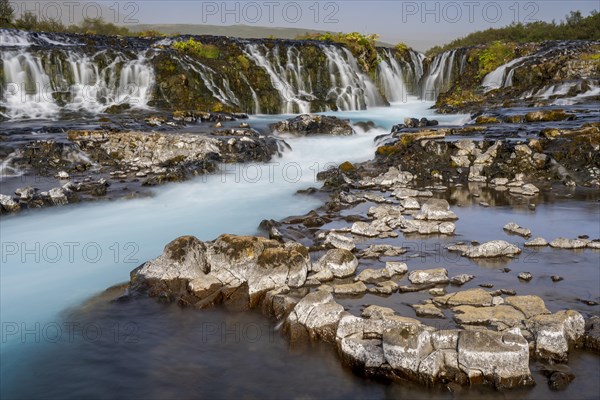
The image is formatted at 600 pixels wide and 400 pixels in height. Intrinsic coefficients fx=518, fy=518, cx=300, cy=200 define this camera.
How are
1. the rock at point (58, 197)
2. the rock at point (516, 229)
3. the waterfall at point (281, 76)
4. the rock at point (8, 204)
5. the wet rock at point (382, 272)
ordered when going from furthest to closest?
the waterfall at point (281, 76) < the rock at point (58, 197) < the rock at point (8, 204) < the rock at point (516, 229) < the wet rock at point (382, 272)

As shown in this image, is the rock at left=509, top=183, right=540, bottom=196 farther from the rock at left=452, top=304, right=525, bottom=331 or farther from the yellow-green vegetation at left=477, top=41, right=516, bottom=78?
the yellow-green vegetation at left=477, top=41, right=516, bottom=78

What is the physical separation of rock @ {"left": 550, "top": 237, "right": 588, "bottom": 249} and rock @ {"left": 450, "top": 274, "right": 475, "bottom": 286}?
246cm

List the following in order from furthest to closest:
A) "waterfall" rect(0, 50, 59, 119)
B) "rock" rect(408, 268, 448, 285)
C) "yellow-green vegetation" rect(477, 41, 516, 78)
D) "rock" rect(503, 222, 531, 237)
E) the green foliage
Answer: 1. the green foliage
2. "yellow-green vegetation" rect(477, 41, 516, 78)
3. "waterfall" rect(0, 50, 59, 119)
4. "rock" rect(503, 222, 531, 237)
5. "rock" rect(408, 268, 448, 285)

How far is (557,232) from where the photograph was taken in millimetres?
10883

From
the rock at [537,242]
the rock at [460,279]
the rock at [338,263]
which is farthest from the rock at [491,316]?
the rock at [537,242]

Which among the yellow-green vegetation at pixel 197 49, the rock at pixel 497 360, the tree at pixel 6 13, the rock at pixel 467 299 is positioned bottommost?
the rock at pixel 497 360

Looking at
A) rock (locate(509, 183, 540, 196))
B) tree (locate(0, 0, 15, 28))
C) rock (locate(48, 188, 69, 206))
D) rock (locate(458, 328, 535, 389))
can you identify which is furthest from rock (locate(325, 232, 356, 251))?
tree (locate(0, 0, 15, 28))

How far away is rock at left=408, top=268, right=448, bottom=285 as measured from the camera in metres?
8.27

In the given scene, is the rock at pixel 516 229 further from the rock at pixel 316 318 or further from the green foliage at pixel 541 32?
the green foliage at pixel 541 32

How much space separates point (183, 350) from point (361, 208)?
23.8ft

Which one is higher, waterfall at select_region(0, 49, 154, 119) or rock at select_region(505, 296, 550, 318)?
waterfall at select_region(0, 49, 154, 119)

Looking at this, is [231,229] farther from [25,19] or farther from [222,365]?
[25,19]

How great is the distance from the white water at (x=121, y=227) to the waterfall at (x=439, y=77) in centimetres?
2232

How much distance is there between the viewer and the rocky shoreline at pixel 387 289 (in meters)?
5.80
